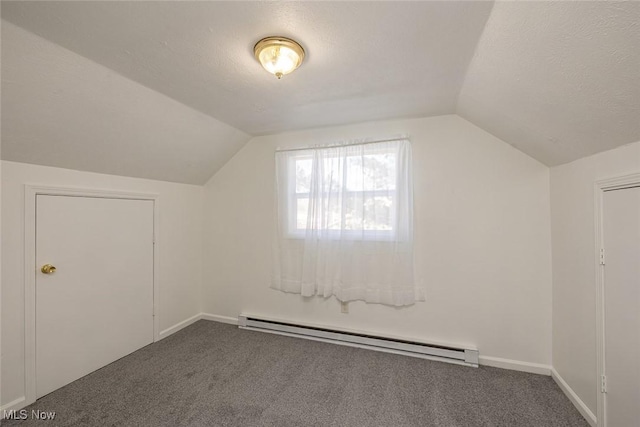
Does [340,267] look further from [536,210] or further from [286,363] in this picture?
[536,210]

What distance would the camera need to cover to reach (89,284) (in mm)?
2238

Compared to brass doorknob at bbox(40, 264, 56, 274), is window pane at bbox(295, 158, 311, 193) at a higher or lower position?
higher

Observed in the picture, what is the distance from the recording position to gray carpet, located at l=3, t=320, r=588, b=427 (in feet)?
5.67

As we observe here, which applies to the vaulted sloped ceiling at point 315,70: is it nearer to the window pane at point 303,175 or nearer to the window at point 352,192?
the window at point 352,192

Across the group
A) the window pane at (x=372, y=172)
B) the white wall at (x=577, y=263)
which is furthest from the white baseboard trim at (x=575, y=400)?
the window pane at (x=372, y=172)

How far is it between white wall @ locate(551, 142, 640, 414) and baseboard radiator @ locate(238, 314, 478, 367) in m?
0.66

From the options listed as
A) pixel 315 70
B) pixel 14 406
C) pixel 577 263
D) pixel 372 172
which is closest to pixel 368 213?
pixel 372 172

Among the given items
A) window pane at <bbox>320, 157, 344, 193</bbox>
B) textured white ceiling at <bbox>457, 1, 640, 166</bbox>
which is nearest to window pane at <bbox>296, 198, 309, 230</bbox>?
window pane at <bbox>320, 157, 344, 193</bbox>

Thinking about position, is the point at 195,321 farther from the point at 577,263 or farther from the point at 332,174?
the point at 577,263

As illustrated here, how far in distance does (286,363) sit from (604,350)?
2291 mm

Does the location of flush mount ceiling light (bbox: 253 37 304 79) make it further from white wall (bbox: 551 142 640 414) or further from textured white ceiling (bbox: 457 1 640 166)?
white wall (bbox: 551 142 640 414)

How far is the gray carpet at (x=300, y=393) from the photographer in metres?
1.73

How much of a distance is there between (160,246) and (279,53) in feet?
8.30

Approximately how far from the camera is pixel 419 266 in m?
2.55
